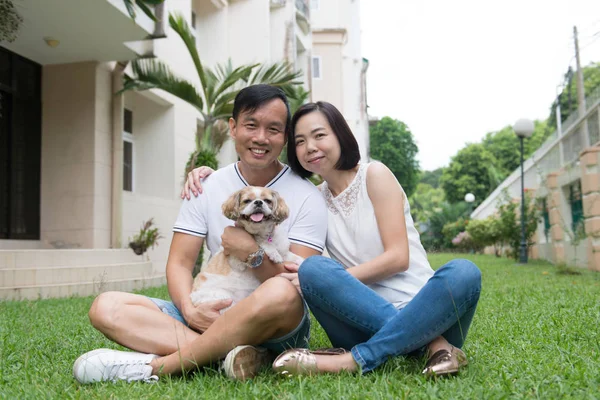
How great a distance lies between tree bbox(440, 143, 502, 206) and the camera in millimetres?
49750

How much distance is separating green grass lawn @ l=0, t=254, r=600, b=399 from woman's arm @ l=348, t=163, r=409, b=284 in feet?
1.57

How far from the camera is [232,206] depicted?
3.14 metres

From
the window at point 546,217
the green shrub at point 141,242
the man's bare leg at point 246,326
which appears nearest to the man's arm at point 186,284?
the man's bare leg at point 246,326

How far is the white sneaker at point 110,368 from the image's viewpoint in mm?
2717

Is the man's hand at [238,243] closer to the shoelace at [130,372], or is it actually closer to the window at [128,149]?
the shoelace at [130,372]

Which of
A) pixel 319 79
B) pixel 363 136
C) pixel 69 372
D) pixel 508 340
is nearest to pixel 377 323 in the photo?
pixel 508 340

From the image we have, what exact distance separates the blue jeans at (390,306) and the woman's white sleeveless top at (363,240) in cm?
30

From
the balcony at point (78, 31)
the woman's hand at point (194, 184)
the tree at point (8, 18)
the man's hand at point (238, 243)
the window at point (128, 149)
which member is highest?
Result: the balcony at point (78, 31)

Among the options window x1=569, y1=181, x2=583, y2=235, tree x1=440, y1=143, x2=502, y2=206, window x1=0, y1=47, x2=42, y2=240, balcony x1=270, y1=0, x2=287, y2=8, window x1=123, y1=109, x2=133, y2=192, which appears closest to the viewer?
window x1=0, y1=47, x2=42, y2=240

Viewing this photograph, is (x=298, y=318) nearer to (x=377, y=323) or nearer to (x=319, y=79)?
(x=377, y=323)

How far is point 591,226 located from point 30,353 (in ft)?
33.9

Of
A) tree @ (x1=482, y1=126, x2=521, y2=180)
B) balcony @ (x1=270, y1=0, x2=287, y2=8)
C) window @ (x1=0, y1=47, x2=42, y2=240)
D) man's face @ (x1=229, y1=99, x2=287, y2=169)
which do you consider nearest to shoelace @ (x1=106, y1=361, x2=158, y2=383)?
man's face @ (x1=229, y1=99, x2=287, y2=169)

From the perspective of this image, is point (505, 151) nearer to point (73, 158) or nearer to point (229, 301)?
point (73, 158)

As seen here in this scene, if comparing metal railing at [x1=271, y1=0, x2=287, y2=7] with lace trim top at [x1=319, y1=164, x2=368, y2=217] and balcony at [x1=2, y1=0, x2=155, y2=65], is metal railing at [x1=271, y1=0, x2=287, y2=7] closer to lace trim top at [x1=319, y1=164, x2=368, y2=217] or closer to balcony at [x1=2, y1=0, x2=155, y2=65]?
balcony at [x1=2, y1=0, x2=155, y2=65]
